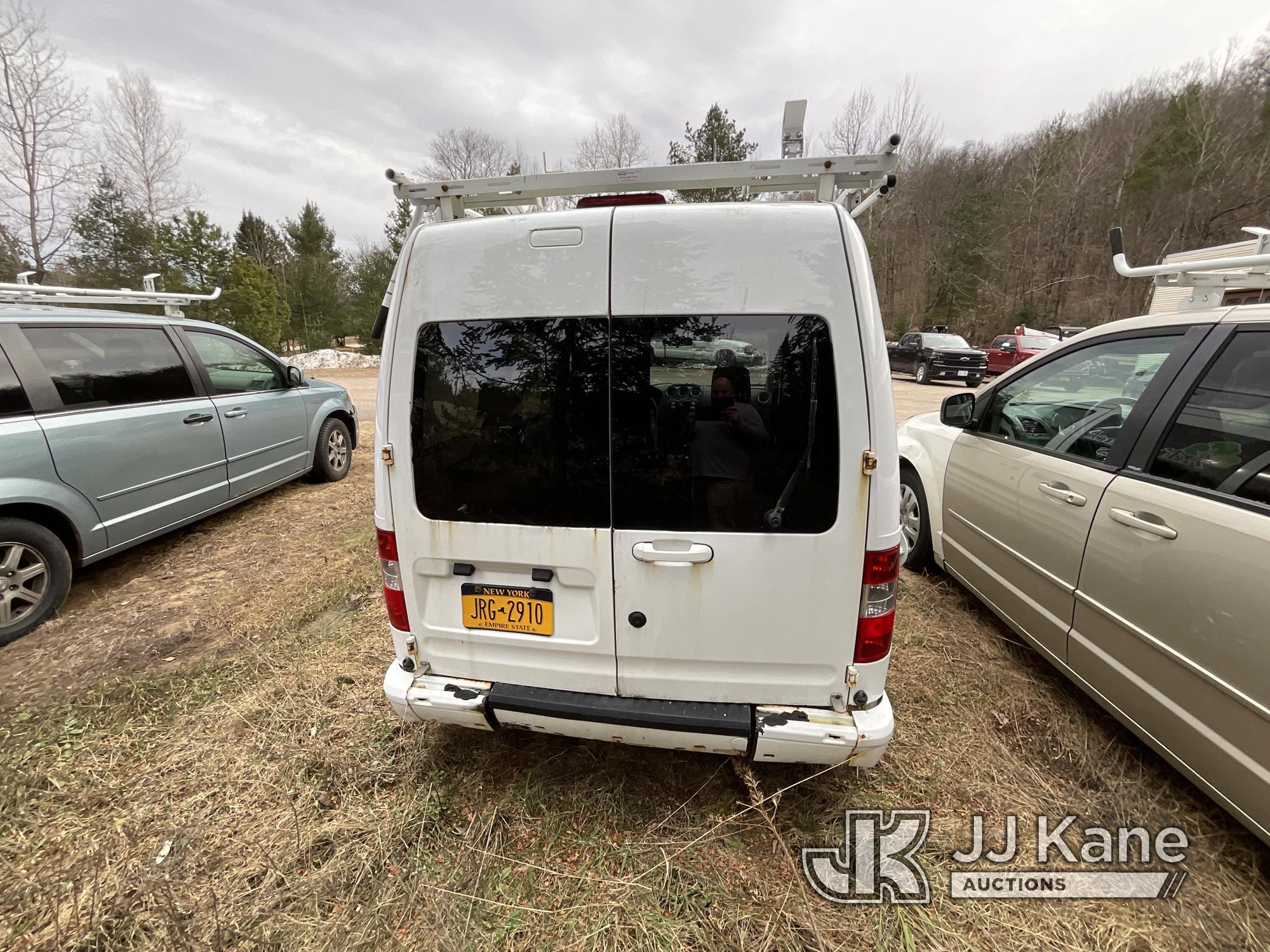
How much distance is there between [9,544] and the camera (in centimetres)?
307

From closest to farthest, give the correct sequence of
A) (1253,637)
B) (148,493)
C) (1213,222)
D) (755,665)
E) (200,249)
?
(1253,637)
(755,665)
(148,493)
(200,249)
(1213,222)

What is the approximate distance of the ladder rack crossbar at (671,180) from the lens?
188 centimetres

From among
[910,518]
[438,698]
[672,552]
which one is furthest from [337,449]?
[910,518]

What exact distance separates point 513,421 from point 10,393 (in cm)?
366

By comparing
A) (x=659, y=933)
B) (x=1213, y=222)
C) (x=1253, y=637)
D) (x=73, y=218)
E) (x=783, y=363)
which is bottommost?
(x=659, y=933)

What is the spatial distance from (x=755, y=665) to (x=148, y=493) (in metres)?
4.57

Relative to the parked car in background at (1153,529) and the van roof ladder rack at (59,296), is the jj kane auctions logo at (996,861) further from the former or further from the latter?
the van roof ladder rack at (59,296)

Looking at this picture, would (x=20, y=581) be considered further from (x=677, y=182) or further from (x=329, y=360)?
(x=329, y=360)

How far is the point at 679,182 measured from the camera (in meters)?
1.98

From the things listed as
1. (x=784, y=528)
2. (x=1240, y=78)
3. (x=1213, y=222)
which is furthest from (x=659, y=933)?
(x=1240, y=78)

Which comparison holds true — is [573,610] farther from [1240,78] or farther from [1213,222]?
[1240,78]

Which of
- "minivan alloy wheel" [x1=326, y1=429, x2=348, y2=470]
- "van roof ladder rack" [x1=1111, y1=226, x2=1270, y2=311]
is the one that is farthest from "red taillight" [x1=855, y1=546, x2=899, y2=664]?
"minivan alloy wheel" [x1=326, y1=429, x2=348, y2=470]

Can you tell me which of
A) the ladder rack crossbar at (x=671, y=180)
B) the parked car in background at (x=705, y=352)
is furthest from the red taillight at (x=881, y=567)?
the ladder rack crossbar at (x=671, y=180)

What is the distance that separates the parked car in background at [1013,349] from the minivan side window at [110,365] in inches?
787
